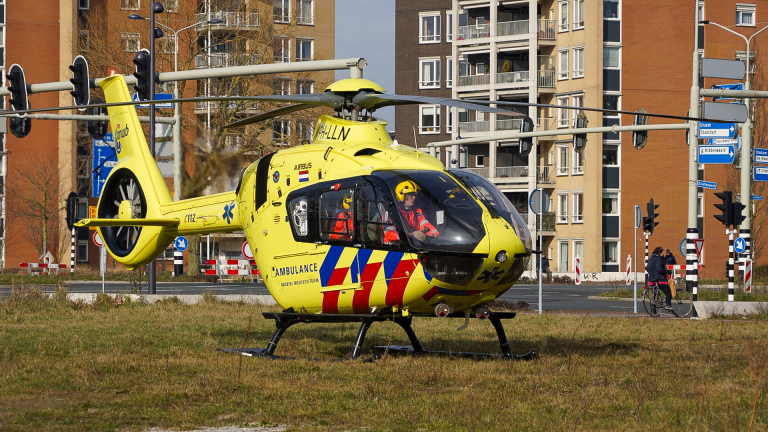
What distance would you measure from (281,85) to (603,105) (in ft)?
76.4

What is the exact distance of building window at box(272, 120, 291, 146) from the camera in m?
44.8

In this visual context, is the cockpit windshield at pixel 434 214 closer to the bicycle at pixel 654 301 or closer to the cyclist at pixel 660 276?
the bicycle at pixel 654 301

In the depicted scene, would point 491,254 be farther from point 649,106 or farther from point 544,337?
point 649,106

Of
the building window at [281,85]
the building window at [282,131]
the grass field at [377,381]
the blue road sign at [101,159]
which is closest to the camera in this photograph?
the grass field at [377,381]

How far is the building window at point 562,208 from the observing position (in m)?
64.8

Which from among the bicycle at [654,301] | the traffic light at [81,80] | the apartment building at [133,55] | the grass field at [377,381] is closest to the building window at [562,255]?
the apartment building at [133,55]

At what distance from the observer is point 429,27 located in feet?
246

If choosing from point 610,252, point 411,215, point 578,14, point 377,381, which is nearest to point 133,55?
point 578,14

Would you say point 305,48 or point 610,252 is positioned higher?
point 305,48

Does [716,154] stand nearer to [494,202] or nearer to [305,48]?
[494,202]

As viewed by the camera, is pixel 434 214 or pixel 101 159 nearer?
pixel 434 214

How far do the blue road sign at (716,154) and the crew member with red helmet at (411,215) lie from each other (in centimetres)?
1631

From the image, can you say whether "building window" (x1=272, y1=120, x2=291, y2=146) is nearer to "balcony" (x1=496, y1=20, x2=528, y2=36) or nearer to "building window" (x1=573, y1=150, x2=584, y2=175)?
"building window" (x1=573, y1=150, x2=584, y2=175)

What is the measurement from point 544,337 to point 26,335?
9255mm
